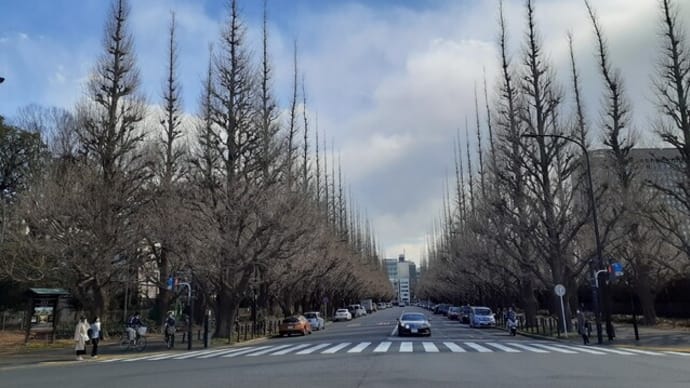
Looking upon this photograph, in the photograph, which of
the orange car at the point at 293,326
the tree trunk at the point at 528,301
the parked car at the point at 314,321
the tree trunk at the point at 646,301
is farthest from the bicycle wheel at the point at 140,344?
the tree trunk at the point at 646,301

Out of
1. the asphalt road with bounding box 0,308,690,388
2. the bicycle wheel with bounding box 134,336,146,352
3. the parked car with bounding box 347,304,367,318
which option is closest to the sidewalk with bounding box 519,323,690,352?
the asphalt road with bounding box 0,308,690,388

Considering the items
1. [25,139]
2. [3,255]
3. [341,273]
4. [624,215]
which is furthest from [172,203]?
[341,273]

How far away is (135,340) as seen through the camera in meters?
24.0

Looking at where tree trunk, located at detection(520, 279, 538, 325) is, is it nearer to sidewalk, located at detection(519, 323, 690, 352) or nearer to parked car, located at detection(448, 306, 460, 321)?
sidewalk, located at detection(519, 323, 690, 352)

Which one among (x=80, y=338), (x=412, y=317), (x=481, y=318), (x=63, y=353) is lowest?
(x=63, y=353)

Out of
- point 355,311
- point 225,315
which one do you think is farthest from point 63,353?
point 355,311

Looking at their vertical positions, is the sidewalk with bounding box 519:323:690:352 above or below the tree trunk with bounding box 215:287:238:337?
below

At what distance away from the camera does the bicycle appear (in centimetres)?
2372

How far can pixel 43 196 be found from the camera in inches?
1012

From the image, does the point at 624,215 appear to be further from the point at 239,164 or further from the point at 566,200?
the point at 239,164

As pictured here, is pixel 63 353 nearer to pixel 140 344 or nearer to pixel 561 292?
pixel 140 344

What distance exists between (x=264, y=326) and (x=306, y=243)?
9812 mm

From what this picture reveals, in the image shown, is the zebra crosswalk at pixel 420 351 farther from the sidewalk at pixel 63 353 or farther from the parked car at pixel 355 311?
the parked car at pixel 355 311

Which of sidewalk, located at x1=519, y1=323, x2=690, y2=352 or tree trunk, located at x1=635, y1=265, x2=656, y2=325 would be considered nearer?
sidewalk, located at x1=519, y1=323, x2=690, y2=352
